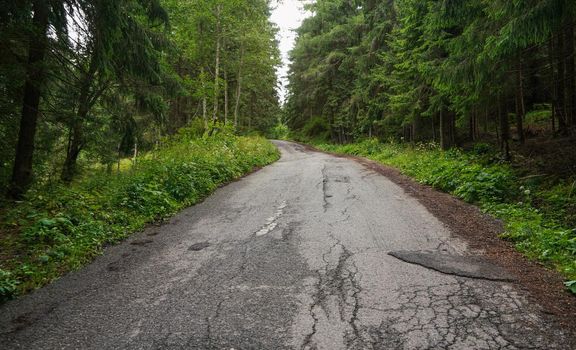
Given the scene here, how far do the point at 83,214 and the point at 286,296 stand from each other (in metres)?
4.38

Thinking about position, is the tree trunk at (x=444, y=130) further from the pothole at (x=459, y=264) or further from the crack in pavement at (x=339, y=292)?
the crack in pavement at (x=339, y=292)

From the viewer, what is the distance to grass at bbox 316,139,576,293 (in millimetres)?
5059

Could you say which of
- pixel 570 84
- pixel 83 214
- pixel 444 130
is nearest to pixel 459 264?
pixel 83 214

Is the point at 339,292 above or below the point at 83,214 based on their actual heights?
below

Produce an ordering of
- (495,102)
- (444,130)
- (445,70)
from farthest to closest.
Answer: (444,130) → (495,102) → (445,70)

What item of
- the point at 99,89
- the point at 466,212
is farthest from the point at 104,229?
the point at 466,212

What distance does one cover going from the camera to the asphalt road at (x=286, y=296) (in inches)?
125

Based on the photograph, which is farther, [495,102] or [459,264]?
[495,102]

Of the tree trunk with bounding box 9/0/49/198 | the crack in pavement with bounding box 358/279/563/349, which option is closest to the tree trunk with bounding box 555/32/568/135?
the crack in pavement with bounding box 358/279/563/349

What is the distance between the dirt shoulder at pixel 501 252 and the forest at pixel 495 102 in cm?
20

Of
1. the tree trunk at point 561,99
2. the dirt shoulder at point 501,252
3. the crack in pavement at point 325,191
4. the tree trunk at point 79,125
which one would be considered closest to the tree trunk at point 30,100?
the tree trunk at point 79,125

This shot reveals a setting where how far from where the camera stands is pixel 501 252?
521 cm

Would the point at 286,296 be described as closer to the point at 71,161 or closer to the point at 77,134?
the point at 77,134

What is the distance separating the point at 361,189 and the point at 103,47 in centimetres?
718
